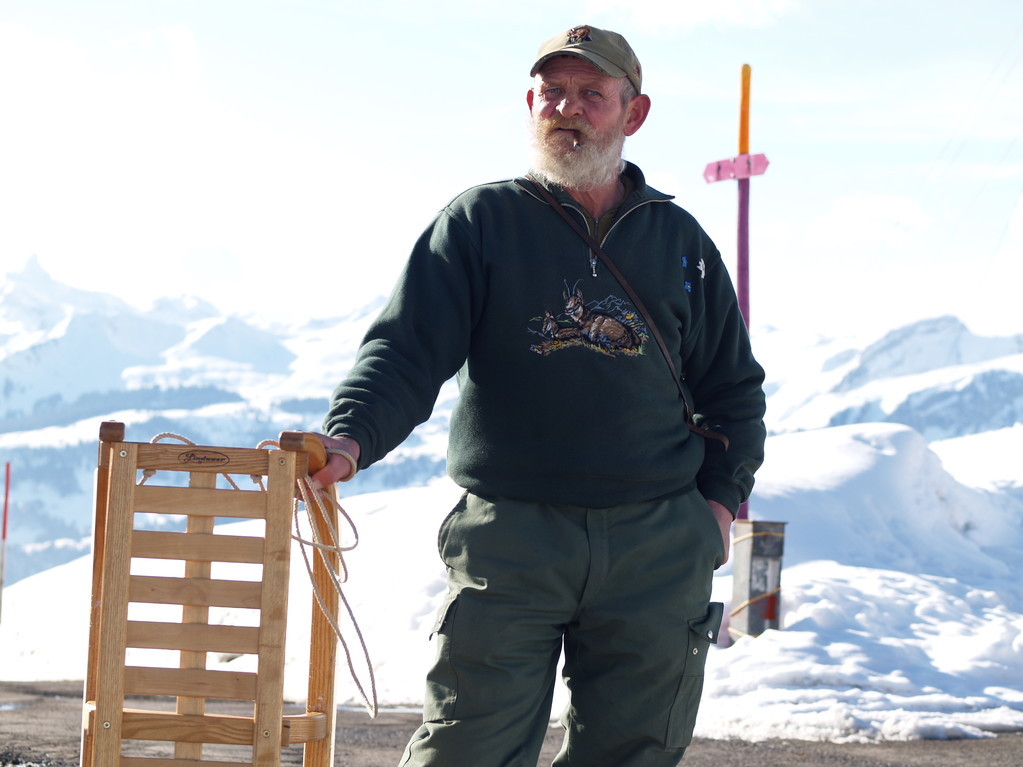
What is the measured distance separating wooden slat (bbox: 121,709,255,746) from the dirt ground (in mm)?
3671

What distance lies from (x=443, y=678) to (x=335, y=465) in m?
0.55

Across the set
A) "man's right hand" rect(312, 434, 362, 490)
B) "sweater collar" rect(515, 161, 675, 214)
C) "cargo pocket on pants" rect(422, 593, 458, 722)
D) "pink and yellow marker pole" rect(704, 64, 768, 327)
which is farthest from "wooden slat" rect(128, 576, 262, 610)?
"pink and yellow marker pole" rect(704, 64, 768, 327)

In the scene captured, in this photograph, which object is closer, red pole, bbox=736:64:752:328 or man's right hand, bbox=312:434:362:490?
man's right hand, bbox=312:434:362:490

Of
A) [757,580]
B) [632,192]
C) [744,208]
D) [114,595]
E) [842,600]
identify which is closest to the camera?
[114,595]

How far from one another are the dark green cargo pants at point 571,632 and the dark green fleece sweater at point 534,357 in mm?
78

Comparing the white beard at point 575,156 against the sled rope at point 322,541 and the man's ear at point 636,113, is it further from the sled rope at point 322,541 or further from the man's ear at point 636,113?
the sled rope at point 322,541

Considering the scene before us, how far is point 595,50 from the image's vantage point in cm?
301

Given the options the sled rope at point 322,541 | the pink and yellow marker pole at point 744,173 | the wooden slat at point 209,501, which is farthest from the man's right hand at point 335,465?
the pink and yellow marker pole at point 744,173

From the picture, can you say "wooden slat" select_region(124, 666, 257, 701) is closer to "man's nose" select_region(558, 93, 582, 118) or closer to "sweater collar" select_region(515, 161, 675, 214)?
"sweater collar" select_region(515, 161, 675, 214)

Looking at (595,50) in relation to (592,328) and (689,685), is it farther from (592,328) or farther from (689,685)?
(689,685)

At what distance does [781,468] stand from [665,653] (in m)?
12.7

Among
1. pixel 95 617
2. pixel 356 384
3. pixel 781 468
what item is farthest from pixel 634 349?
pixel 781 468

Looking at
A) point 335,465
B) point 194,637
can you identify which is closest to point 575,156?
point 335,465

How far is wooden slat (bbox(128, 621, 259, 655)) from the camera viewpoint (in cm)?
245
